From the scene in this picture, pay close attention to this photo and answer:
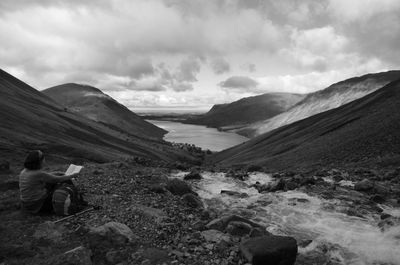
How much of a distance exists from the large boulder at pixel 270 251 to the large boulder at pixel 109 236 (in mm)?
4532

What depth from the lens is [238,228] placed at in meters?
14.7

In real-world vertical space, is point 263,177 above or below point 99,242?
below

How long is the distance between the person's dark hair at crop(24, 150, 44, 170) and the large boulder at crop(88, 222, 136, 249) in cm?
370

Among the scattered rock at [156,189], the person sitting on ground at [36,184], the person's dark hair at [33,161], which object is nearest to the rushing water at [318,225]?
the scattered rock at [156,189]

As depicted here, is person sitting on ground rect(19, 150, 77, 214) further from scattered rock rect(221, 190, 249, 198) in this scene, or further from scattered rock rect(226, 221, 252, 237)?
scattered rock rect(221, 190, 249, 198)

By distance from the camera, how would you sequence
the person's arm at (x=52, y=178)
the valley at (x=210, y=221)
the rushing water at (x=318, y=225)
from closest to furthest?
the valley at (x=210, y=221)
the person's arm at (x=52, y=178)
the rushing water at (x=318, y=225)

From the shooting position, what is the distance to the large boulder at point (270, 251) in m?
11.1

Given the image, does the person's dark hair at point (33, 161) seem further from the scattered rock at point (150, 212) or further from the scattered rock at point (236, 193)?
the scattered rock at point (236, 193)

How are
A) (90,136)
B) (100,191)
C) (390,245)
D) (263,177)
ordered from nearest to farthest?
(390,245) → (100,191) → (263,177) → (90,136)

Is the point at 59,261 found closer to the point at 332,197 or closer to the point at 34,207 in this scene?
the point at 34,207

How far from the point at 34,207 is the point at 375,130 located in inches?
1989

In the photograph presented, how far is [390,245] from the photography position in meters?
15.4

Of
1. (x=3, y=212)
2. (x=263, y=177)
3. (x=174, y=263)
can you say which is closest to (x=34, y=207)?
(x=3, y=212)

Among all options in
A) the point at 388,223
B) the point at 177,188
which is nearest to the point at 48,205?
the point at 177,188
